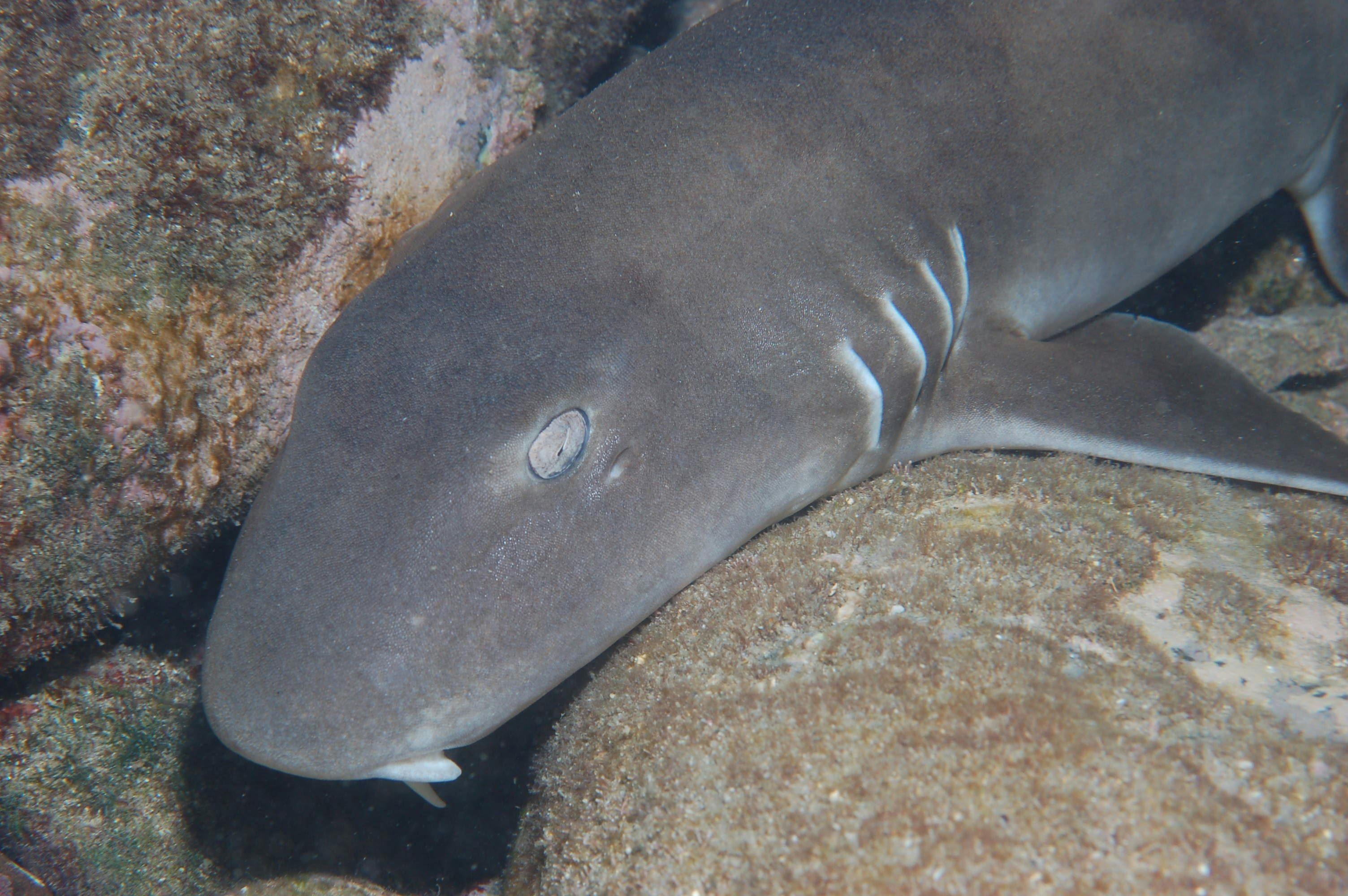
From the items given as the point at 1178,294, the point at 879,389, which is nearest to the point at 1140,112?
the point at 879,389

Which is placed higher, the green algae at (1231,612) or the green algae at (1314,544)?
the green algae at (1231,612)

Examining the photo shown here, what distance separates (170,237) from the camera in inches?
108

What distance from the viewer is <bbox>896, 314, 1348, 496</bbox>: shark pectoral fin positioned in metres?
2.94

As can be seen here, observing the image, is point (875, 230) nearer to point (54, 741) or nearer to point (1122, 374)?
point (1122, 374)

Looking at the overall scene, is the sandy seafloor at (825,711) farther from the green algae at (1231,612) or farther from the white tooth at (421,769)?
the white tooth at (421,769)

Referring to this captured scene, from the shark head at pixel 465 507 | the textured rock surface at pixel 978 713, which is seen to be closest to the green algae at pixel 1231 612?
the textured rock surface at pixel 978 713

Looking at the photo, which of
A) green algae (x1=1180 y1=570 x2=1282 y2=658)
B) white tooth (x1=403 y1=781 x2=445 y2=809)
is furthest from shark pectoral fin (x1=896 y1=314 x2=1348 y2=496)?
white tooth (x1=403 y1=781 x2=445 y2=809)

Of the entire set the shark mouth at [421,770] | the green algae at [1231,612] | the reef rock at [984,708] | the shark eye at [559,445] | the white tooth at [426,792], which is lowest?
the green algae at [1231,612]

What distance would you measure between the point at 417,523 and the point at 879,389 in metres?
1.77

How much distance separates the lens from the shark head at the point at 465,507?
206 centimetres

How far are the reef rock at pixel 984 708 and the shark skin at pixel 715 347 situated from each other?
10.7 inches

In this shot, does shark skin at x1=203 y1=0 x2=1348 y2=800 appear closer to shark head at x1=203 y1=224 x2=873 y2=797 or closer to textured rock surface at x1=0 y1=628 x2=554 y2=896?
shark head at x1=203 y1=224 x2=873 y2=797

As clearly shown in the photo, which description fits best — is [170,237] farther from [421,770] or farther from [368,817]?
[368,817]

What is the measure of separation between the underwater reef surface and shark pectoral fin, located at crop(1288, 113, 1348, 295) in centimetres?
556
